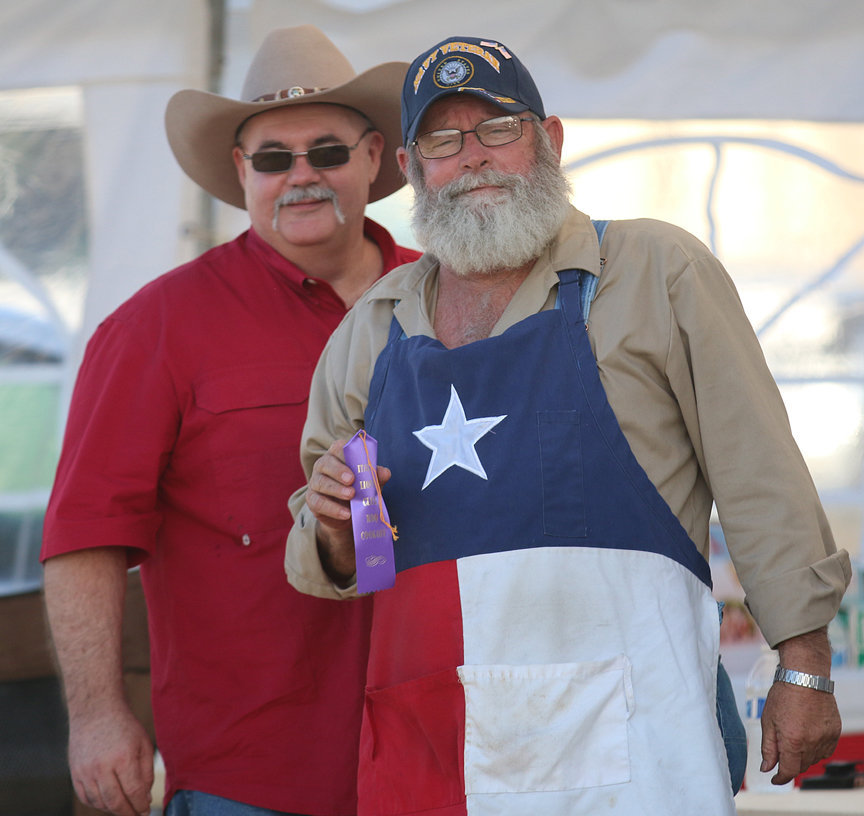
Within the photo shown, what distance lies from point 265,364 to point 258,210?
0.45 m

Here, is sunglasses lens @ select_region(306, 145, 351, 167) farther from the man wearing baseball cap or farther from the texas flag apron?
the texas flag apron

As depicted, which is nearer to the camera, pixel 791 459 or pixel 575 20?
pixel 791 459

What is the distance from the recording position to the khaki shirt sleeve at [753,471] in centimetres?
179

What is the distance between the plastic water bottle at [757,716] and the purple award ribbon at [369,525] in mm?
1698

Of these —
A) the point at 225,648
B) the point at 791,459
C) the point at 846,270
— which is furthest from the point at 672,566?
the point at 846,270

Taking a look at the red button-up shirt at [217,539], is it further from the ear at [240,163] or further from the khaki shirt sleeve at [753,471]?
the khaki shirt sleeve at [753,471]

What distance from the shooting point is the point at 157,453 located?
98.2 inches

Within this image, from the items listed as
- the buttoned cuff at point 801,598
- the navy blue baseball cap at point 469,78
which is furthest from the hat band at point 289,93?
the buttoned cuff at point 801,598

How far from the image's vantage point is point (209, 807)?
2.41 m

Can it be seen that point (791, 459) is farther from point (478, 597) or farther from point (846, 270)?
point (846, 270)

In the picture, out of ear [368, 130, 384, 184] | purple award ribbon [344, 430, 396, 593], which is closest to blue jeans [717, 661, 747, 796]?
purple award ribbon [344, 430, 396, 593]

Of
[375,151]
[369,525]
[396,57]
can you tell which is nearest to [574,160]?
[396,57]

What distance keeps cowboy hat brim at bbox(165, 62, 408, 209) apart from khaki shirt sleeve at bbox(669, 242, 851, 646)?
1.24m

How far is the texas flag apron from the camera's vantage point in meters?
1.75
